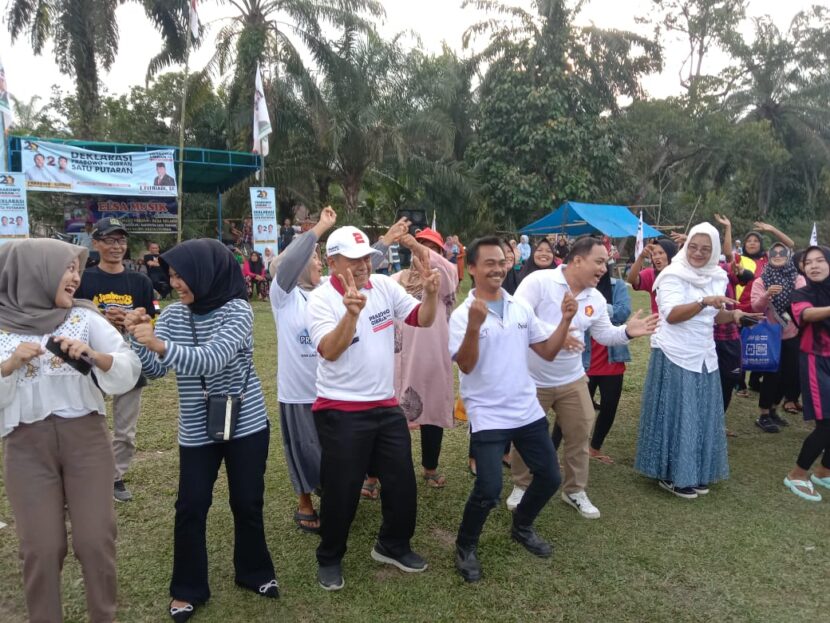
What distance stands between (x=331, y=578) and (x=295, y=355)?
1195 millimetres

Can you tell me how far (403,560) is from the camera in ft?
10.6

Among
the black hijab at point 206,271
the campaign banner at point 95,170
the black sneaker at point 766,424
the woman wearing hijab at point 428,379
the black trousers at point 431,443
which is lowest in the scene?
the black sneaker at point 766,424

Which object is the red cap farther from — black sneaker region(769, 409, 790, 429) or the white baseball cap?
black sneaker region(769, 409, 790, 429)

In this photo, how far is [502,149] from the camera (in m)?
21.5

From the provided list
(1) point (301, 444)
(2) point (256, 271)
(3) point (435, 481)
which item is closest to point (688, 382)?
(3) point (435, 481)

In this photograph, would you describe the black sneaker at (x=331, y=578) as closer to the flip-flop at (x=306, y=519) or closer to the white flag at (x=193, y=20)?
the flip-flop at (x=306, y=519)

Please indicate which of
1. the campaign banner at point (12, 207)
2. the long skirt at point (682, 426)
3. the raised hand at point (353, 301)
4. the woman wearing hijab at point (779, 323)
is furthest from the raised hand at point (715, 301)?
the campaign banner at point (12, 207)

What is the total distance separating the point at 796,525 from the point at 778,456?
1390mm

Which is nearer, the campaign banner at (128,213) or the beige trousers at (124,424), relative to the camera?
the beige trousers at (124,424)

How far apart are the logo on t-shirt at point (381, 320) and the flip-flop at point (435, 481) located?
5.45 ft

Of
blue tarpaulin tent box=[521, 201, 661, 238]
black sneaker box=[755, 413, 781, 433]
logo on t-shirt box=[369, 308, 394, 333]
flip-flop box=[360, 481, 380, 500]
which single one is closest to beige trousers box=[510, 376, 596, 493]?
flip-flop box=[360, 481, 380, 500]

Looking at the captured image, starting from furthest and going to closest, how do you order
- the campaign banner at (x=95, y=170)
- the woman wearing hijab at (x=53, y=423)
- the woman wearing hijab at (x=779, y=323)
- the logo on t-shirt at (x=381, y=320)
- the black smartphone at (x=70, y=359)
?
the campaign banner at (x=95, y=170) < the woman wearing hijab at (x=779, y=323) < the logo on t-shirt at (x=381, y=320) < the woman wearing hijab at (x=53, y=423) < the black smartphone at (x=70, y=359)

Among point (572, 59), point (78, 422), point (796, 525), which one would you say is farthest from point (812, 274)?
point (572, 59)

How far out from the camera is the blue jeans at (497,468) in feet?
10.1
